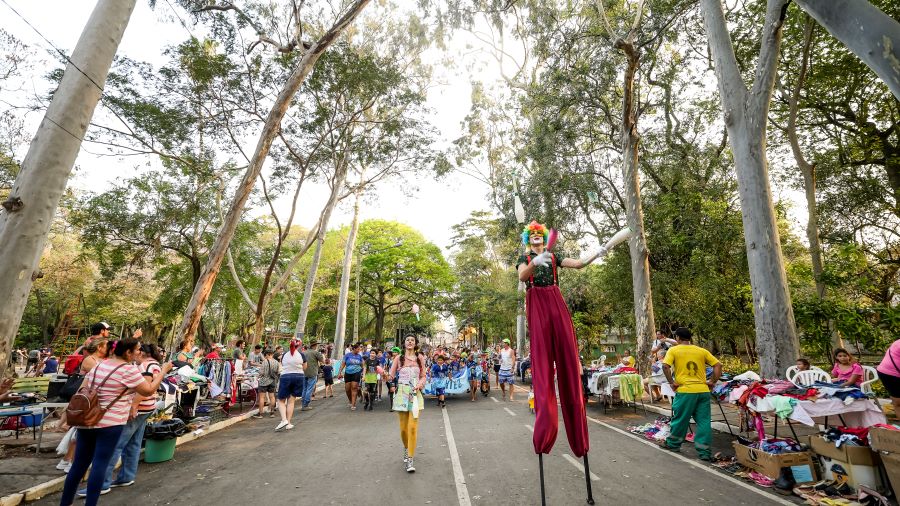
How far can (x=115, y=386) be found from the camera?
3721 millimetres

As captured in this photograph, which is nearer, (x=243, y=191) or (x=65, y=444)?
(x=65, y=444)

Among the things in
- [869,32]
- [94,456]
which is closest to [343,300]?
[94,456]

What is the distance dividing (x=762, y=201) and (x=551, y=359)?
618 cm

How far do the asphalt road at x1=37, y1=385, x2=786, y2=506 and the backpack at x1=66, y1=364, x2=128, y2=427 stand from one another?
1454 mm

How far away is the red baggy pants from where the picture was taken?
3.80m

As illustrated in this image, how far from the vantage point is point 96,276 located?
93.7 feet

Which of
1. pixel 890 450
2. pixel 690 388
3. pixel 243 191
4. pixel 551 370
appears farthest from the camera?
pixel 243 191

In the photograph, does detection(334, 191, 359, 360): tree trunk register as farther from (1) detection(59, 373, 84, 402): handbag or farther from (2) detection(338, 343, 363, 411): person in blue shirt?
(1) detection(59, 373, 84, 402): handbag

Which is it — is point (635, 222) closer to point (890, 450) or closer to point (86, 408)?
point (890, 450)

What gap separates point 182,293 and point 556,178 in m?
20.5

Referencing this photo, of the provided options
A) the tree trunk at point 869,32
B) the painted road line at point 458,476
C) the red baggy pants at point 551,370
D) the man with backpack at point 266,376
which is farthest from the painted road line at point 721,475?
the man with backpack at point 266,376

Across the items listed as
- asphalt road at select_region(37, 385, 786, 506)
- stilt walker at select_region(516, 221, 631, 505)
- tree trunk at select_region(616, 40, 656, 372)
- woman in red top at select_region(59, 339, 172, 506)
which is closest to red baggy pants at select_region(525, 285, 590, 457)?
stilt walker at select_region(516, 221, 631, 505)

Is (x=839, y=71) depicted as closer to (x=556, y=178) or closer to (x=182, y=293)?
(x=556, y=178)

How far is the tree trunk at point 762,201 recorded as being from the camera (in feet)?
22.8
